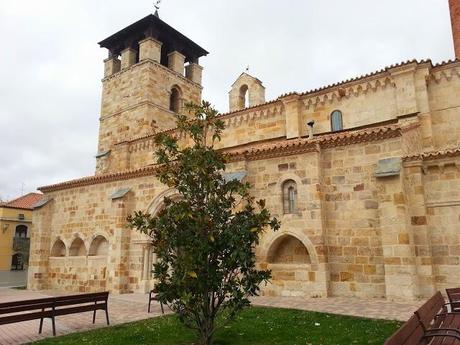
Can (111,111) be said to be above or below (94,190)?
above

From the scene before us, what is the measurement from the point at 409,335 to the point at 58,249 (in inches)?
708

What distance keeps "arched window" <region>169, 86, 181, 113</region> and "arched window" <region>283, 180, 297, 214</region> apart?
1552 cm

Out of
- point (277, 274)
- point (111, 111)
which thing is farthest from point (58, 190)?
point (277, 274)

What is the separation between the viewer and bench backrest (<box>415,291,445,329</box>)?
453cm

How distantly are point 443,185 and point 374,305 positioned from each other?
13.1ft

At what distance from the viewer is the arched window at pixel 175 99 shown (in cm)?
2583

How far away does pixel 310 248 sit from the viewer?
10992 mm

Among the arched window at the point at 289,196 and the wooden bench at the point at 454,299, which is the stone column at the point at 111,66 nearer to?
the arched window at the point at 289,196

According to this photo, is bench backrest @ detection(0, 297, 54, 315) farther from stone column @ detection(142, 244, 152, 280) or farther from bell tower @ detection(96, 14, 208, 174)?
bell tower @ detection(96, 14, 208, 174)

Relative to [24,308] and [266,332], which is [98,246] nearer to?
[24,308]

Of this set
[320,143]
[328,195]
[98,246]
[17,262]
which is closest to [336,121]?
[320,143]

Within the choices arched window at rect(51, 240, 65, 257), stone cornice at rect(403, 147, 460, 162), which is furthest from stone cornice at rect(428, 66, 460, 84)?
arched window at rect(51, 240, 65, 257)

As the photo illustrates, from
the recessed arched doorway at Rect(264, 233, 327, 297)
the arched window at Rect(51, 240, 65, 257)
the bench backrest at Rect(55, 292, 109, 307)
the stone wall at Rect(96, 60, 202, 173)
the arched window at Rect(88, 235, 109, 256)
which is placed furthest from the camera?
the stone wall at Rect(96, 60, 202, 173)

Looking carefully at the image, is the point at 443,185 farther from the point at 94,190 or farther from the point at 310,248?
the point at 94,190
